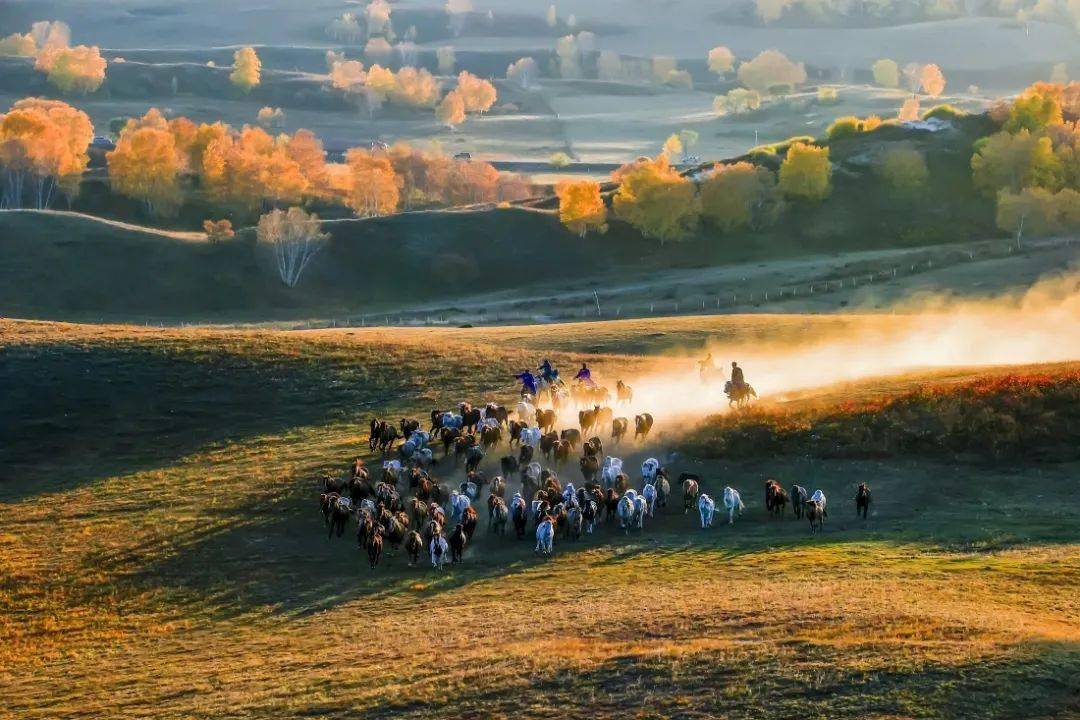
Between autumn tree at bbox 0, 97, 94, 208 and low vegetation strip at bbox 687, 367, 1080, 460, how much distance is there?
13569cm

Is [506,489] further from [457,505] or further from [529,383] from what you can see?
[529,383]

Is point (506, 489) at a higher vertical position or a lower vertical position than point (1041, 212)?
lower

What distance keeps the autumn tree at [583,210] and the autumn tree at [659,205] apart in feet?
7.43

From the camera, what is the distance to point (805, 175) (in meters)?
141

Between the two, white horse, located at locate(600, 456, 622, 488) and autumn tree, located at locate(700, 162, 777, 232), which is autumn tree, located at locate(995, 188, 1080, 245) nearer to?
autumn tree, located at locate(700, 162, 777, 232)

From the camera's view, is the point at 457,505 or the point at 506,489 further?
the point at 506,489

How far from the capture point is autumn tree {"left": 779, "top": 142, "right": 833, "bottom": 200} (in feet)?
462

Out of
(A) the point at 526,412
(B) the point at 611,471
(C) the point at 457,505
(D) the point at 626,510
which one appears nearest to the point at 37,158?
(A) the point at 526,412

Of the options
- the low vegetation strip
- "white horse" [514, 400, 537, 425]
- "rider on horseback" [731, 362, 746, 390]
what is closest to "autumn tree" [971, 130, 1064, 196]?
"rider on horseback" [731, 362, 746, 390]

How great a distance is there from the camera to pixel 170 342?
58.3 metres

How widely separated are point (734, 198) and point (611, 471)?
98660 mm

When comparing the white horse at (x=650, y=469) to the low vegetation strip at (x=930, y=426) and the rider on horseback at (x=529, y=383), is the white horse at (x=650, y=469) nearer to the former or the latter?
the low vegetation strip at (x=930, y=426)

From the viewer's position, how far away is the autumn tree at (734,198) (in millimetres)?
134375

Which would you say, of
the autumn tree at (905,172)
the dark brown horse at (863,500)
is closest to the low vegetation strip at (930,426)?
the dark brown horse at (863,500)
